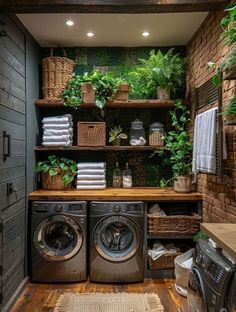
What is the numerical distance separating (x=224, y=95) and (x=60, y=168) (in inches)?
75.7

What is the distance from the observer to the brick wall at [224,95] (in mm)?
2566

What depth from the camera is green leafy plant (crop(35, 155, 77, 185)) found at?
3.62 m

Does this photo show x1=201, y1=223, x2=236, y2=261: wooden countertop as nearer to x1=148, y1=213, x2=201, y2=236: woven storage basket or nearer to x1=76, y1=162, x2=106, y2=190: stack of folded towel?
x1=148, y1=213, x2=201, y2=236: woven storage basket

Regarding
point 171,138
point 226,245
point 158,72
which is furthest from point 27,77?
point 226,245

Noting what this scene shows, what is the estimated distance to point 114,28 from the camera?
3.40 metres

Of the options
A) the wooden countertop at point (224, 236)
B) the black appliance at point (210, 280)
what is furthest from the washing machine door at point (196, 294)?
the wooden countertop at point (224, 236)

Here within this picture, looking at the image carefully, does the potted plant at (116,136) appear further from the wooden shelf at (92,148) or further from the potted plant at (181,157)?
the potted plant at (181,157)

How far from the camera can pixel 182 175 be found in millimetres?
3529

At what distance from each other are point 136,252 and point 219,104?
1.67 metres

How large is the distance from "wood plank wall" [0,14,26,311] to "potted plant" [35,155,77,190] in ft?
A: 1.31

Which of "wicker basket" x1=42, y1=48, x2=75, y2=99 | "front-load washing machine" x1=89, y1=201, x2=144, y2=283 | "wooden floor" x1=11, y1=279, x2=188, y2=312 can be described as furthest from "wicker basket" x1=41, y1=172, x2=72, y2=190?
"wooden floor" x1=11, y1=279, x2=188, y2=312

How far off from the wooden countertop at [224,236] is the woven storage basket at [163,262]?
1.57 metres

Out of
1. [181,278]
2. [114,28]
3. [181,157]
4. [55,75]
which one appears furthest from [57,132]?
[181,278]

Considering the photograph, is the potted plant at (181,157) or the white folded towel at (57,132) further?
the white folded towel at (57,132)
